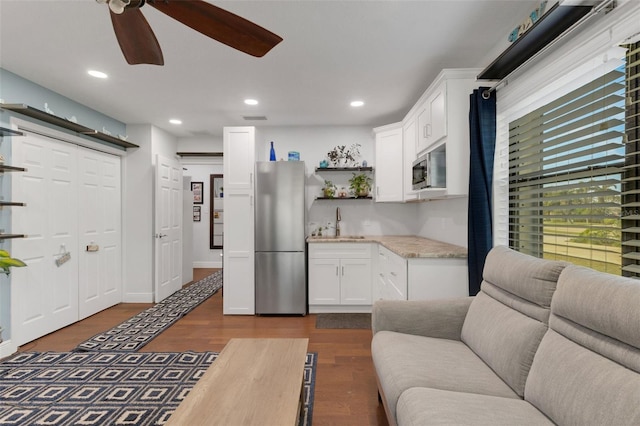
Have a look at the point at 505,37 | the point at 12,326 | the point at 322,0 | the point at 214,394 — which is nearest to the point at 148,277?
the point at 12,326

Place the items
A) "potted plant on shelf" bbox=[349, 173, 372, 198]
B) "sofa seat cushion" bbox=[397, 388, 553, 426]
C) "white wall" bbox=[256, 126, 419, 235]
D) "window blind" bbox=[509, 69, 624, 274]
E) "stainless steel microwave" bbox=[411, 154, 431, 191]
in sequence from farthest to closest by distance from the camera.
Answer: "white wall" bbox=[256, 126, 419, 235], "potted plant on shelf" bbox=[349, 173, 372, 198], "stainless steel microwave" bbox=[411, 154, 431, 191], "window blind" bbox=[509, 69, 624, 274], "sofa seat cushion" bbox=[397, 388, 553, 426]

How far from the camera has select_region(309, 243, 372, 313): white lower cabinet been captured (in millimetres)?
4039

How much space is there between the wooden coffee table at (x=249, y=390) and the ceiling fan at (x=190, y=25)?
5.02 ft

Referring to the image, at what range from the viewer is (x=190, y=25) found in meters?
1.42

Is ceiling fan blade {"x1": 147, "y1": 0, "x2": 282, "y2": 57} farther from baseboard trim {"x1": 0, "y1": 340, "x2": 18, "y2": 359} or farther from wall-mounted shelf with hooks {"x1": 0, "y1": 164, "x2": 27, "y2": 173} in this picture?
baseboard trim {"x1": 0, "y1": 340, "x2": 18, "y2": 359}

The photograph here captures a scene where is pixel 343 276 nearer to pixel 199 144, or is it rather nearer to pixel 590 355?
pixel 590 355

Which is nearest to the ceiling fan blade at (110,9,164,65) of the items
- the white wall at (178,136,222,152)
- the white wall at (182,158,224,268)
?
the white wall at (178,136,222,152)

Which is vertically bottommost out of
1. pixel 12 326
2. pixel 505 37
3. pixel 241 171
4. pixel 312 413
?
pixel 312 413

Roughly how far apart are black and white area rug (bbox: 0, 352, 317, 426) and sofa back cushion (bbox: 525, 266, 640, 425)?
1249 mm

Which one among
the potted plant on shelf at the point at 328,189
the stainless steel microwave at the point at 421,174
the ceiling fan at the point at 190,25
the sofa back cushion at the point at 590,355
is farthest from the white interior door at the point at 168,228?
the sofa back cushion at the point at 590,355

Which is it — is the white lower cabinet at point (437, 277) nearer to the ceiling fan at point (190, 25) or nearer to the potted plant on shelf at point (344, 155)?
the ceiling fan at point (190, 25)

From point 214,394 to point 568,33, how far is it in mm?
2390

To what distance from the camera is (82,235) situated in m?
3.79

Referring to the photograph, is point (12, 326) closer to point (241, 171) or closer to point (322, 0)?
point (241, 171)
